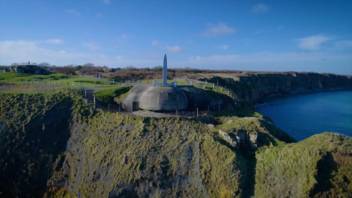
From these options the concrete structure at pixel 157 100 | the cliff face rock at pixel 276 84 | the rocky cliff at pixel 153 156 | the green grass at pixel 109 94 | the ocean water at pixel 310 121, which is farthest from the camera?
the cliff face rock at pixel 276 84

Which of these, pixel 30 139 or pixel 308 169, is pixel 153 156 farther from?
pixel 30 139

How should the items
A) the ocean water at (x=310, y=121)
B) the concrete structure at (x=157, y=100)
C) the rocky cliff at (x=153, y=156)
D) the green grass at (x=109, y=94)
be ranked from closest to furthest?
the rocky cliff at (x=153, y=156) → the concrete structure at (x=157, y=100) → the green grass at (x=109, y=94) → the ocean water at (x=310, y=121)

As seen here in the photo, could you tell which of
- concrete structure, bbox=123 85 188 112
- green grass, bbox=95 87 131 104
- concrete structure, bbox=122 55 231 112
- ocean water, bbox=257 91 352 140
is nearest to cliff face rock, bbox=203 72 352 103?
ocean water, bbox=257 91 352 140

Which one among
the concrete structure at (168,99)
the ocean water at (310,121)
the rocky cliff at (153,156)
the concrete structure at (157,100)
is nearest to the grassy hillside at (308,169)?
the rocky cliff at (153,156)

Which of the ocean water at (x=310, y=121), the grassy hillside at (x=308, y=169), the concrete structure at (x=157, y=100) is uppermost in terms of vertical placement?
the concrete structure at (x=157, y=100)

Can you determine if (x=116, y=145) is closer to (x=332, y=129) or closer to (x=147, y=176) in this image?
(x=147, y=176)

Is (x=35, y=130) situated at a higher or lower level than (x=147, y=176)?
higher

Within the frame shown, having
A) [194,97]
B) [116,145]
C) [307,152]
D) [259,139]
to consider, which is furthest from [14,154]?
[307,152]

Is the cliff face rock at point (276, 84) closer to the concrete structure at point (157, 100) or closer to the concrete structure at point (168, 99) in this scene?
the concrete structure at point (168, 99)

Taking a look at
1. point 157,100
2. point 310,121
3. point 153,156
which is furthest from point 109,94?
point 310,121

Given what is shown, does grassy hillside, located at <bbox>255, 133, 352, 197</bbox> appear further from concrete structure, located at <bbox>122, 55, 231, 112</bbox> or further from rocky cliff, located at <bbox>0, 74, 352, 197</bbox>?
concrete structure, located at <bbox>122, 55, 231, 112</bbox>
